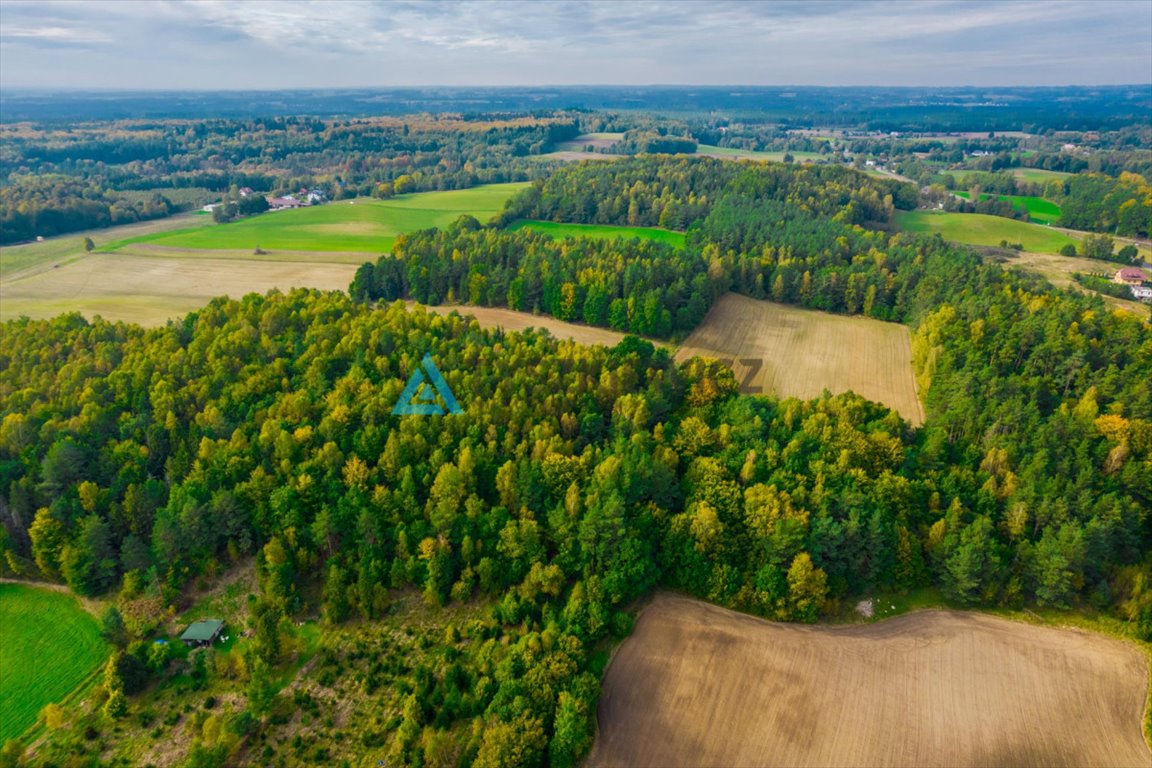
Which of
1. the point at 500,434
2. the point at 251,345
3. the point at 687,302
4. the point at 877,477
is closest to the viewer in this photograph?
the point at 877,477

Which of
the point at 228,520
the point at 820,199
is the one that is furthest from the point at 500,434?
the point at 820,199

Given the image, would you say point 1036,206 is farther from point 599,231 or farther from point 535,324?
point 535,324

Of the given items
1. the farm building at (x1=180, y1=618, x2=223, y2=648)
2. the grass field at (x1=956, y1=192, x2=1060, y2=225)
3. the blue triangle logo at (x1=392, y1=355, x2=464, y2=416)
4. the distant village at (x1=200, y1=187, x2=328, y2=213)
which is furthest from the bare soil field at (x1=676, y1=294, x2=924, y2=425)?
the distant village at (x1=200, y1=187, x2=328, y2=213)

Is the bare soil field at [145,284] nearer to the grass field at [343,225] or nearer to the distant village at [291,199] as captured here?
the grass field at [343,225]

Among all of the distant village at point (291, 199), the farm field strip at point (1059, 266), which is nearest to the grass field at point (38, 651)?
the farm field strip at point (1059, 266)

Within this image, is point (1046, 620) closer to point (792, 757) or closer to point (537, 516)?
point (792, 757)

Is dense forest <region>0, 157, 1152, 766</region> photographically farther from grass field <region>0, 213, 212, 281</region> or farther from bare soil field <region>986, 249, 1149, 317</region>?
grass field <region>0, 213, 212, 281</region>
